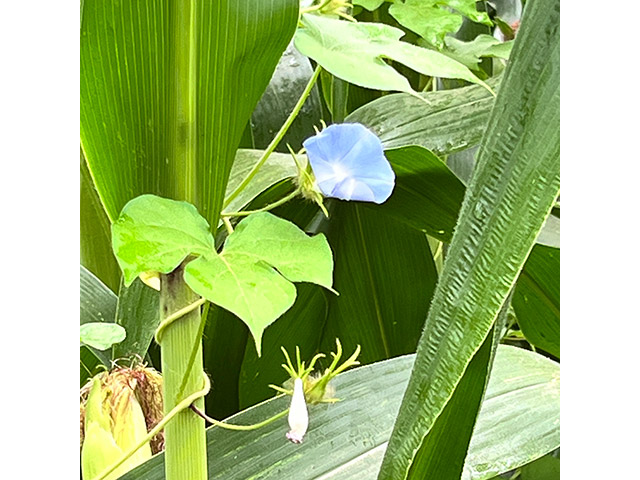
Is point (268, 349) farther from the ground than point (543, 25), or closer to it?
closer to it

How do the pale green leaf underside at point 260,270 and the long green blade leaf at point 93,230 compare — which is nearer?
the pale green leaf underside at point 260,270

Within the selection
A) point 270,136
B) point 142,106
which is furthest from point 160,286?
point 270,136

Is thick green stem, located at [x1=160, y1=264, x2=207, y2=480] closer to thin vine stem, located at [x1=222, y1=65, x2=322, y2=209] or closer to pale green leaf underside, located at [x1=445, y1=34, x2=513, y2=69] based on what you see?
thin vine stem, located at [x1=222, y1=65, x2=322, y2=209]

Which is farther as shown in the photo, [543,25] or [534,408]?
[534,408]

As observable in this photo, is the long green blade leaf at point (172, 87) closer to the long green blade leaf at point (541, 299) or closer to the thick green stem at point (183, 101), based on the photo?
the thick green stem at point (183, 101)

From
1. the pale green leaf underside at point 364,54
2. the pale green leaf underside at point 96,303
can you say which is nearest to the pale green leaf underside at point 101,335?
the pale green leaf underside at point 96,303
